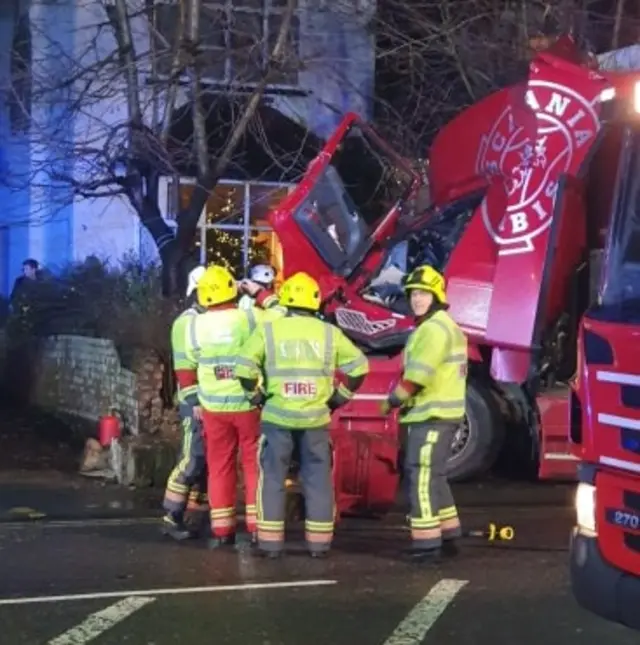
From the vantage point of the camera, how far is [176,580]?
7.84 meters

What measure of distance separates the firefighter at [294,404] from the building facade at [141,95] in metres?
7.00

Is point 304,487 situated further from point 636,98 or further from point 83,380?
point 83,380

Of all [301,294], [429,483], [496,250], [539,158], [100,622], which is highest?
[539,158]

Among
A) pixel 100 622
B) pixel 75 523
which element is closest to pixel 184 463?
pixel 75 523

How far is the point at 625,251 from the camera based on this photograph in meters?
5.82

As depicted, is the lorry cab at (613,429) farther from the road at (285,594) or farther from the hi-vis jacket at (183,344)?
the hi-vis jacket at (183,344)

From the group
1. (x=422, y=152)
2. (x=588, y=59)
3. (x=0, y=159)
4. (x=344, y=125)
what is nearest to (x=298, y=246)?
(x=344, y=125)

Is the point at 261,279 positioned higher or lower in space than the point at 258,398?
higher

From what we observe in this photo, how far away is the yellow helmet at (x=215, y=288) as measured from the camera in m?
8.96

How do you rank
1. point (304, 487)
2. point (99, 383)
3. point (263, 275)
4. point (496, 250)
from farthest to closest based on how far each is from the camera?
point (99, 383) → point (263, 275) → point (496, 250) → point (304, 487)

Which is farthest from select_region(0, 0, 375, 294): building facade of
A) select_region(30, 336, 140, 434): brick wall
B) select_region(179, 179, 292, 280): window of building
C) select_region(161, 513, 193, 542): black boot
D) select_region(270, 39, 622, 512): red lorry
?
select_region(161, 513, 193, 542): black boot

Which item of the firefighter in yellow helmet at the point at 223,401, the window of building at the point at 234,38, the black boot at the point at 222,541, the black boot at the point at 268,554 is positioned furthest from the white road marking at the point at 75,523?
the window of building at the point at 234,38

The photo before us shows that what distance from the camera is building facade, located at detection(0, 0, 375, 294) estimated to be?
15688 millimetres

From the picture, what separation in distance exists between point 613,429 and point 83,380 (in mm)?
10081
